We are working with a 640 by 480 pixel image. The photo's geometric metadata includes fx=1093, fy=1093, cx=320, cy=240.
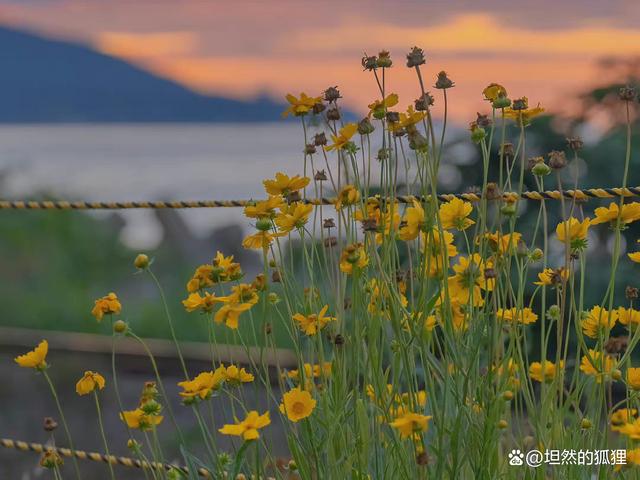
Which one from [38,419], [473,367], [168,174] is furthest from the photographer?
[168,174]

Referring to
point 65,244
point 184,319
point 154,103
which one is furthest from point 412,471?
point 154,103

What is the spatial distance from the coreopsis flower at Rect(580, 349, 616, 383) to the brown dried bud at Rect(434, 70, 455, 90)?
0.36 meters

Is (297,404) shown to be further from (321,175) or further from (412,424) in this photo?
(321,175)

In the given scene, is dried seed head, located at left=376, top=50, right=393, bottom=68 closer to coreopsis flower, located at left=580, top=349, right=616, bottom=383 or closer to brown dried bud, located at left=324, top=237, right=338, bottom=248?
brown dried bud, located at left=324, top=237, right=338, bottom=248

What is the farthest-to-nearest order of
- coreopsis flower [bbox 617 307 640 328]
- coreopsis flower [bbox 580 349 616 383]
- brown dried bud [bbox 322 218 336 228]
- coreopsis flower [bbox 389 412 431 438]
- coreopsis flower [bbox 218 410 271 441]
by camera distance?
brown dried bud [bbox 322 218 336 228], coreopsis flower [bbox 617 307 640 328], coreopsis flower [bbox 580 349 616 383], coreopsis flower [bbox 218 410 271 441], coreopsis flower [bbox 389 412 431 438]

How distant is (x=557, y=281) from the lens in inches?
53.4

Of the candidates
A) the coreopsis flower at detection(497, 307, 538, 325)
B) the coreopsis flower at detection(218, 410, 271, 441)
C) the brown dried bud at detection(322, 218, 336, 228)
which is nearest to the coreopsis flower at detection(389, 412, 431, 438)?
the coreopsis flower at detection(218, 410, 271, 441)

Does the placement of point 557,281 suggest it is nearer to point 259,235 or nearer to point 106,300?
point 259,235

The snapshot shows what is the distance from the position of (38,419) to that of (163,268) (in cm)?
178

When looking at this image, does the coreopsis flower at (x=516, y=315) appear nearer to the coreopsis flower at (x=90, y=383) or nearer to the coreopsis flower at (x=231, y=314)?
the coreopsis flower at (x=231, y=314)

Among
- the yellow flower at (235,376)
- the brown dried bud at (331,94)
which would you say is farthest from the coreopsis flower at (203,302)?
the brown dried bud at (331,94)

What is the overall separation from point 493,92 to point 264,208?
315 millimetres

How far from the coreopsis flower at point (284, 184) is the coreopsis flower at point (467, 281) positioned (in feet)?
0.72

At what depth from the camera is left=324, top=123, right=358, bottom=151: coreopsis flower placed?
1.33 metres
